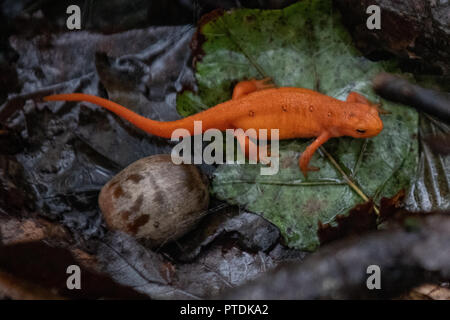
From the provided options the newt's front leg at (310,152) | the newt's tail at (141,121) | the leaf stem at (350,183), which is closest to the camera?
the leaf stem at (350,183)

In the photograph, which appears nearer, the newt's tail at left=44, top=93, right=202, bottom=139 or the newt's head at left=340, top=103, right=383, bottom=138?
the newt's head at left=340, top=103, right=383, bottom=138

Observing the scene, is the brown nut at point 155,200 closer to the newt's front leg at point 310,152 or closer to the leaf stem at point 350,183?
the newt's front leg at point 310,152

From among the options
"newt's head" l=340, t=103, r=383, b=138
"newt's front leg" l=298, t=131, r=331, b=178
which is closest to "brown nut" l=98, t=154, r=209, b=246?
"newt's front leg" l=298, t=131, r=331, b=178

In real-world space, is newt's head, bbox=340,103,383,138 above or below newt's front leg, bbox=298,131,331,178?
above

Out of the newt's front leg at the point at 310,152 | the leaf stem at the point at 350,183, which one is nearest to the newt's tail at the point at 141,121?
the newt's front leg at the point at 310,152

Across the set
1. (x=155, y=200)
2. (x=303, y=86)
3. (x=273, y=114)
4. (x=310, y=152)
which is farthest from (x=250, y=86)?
(x=155, y=200)

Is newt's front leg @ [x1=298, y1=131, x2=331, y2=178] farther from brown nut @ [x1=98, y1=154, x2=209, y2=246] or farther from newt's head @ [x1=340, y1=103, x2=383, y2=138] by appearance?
brown nut @ [x1=98, y1=154, x2=209, y2=246]
